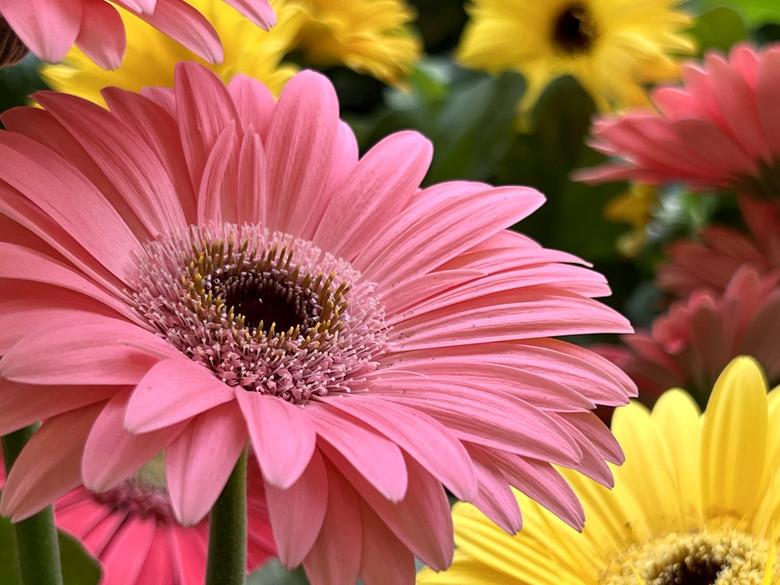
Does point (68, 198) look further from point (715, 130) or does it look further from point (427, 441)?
point (715, 130)

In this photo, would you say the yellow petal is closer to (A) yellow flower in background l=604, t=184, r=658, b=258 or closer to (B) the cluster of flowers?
(B) the cluster of flowers

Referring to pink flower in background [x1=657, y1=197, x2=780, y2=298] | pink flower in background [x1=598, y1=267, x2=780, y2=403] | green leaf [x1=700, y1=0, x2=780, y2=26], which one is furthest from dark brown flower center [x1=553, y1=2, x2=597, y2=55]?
pink flower in background [x1=598, y1=267, x2=780, y2=403]

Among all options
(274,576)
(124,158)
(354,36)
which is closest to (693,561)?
(274,576)

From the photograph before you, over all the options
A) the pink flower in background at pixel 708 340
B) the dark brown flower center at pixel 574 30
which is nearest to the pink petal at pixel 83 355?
the pink flower in background at pixel 708 340

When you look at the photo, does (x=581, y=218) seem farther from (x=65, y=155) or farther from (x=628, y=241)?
(x=65, y=155)

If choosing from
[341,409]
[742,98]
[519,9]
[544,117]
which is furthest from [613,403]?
[519,9]

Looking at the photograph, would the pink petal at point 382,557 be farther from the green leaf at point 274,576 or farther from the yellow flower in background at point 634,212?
the yellow flower in background at point 634,212
